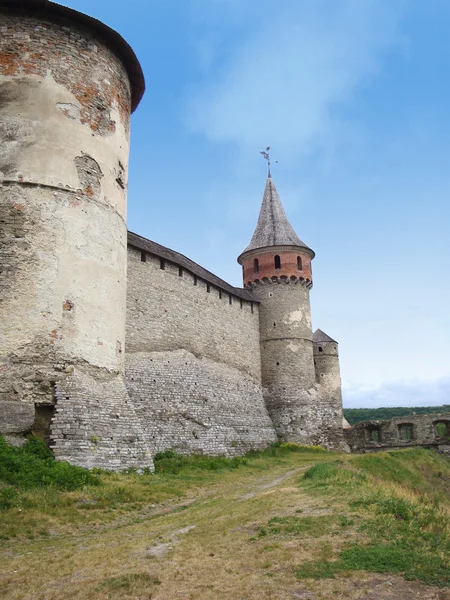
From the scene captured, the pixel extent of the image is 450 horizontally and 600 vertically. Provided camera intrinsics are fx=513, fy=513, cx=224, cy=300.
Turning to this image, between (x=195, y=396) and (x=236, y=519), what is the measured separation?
12.8 meters

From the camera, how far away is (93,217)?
1434cm

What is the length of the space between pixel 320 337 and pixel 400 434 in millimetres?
7975

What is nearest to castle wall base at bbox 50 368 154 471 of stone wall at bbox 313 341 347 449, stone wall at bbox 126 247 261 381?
stone wall at bbox 126 247 261 381

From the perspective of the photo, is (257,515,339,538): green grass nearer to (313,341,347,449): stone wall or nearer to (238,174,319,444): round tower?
(238,174,319,444): round tower

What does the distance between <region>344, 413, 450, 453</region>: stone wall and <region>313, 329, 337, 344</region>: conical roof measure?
18.7ft

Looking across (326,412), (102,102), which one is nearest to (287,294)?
(326,412)

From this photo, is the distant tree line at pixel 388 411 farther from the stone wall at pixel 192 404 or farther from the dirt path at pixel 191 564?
the dirt path at pixel 191 564

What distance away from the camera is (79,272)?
13656 millimetres

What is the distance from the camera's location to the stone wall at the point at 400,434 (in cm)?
3178

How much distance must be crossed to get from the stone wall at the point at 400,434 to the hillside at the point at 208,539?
798 inches

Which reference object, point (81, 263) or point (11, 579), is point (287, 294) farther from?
point (11, 579)

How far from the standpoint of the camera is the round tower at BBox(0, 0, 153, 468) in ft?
41.1

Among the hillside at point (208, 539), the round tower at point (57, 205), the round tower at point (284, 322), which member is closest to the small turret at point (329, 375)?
the round tower at point (284, 322)

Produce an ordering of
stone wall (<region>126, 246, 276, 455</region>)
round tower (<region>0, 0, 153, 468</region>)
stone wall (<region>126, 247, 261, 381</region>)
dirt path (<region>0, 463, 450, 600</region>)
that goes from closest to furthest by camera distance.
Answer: dirt path (<region>0, 463, 450, 600</region>) < round tower (<region>0, 0, 153, 468</region>) < stone wall (<region>126, 246, 276, 455</region>) < stone wall (<region>126, 247, 261, 381</region>)
